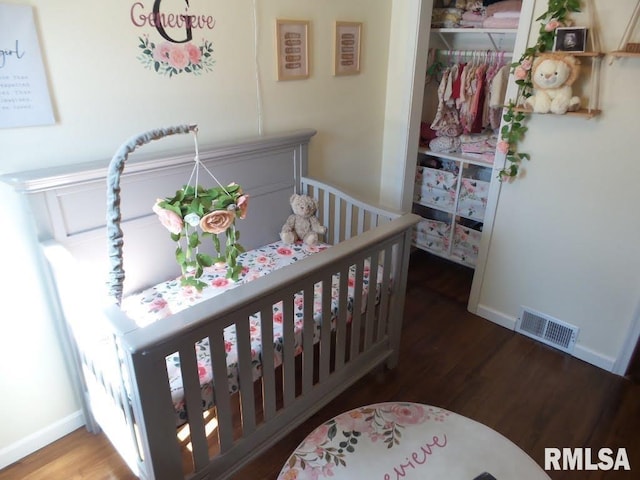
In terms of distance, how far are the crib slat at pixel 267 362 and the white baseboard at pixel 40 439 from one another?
860mm

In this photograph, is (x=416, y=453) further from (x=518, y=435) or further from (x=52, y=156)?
(x=52, y=156)

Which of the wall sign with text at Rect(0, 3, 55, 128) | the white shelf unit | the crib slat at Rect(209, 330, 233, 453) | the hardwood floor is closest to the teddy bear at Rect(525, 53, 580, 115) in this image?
the white shelf unit

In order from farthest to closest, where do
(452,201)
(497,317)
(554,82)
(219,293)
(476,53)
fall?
(452,201) < (476,53) < (497,317) < (554,82) < (219,293)

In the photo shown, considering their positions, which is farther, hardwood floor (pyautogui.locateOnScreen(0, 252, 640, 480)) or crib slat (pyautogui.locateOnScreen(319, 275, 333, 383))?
hardwood floor (pyautogui.locateOnScreen(0, 252, 640, 480))

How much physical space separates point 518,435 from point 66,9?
2.29m

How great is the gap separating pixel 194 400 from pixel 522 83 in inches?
75.5

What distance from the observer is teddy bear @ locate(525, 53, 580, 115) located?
5.94 ft

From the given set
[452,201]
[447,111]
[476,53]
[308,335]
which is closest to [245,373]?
[308,335]

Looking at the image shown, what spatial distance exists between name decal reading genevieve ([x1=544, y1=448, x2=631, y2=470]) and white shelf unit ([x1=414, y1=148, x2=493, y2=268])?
1.35m

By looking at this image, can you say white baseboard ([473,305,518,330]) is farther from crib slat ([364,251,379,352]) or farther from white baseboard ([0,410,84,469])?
white baseboard ([0,410,84,469])

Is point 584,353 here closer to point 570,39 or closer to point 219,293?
point 570,39

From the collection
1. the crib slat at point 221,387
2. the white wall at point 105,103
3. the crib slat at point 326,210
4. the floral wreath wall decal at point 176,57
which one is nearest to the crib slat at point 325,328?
the crib slat at point 221,387

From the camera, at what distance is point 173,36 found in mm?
1646

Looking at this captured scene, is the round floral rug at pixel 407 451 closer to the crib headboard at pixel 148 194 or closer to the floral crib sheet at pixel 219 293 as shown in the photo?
the floral crib sheet at pixel 219 293
